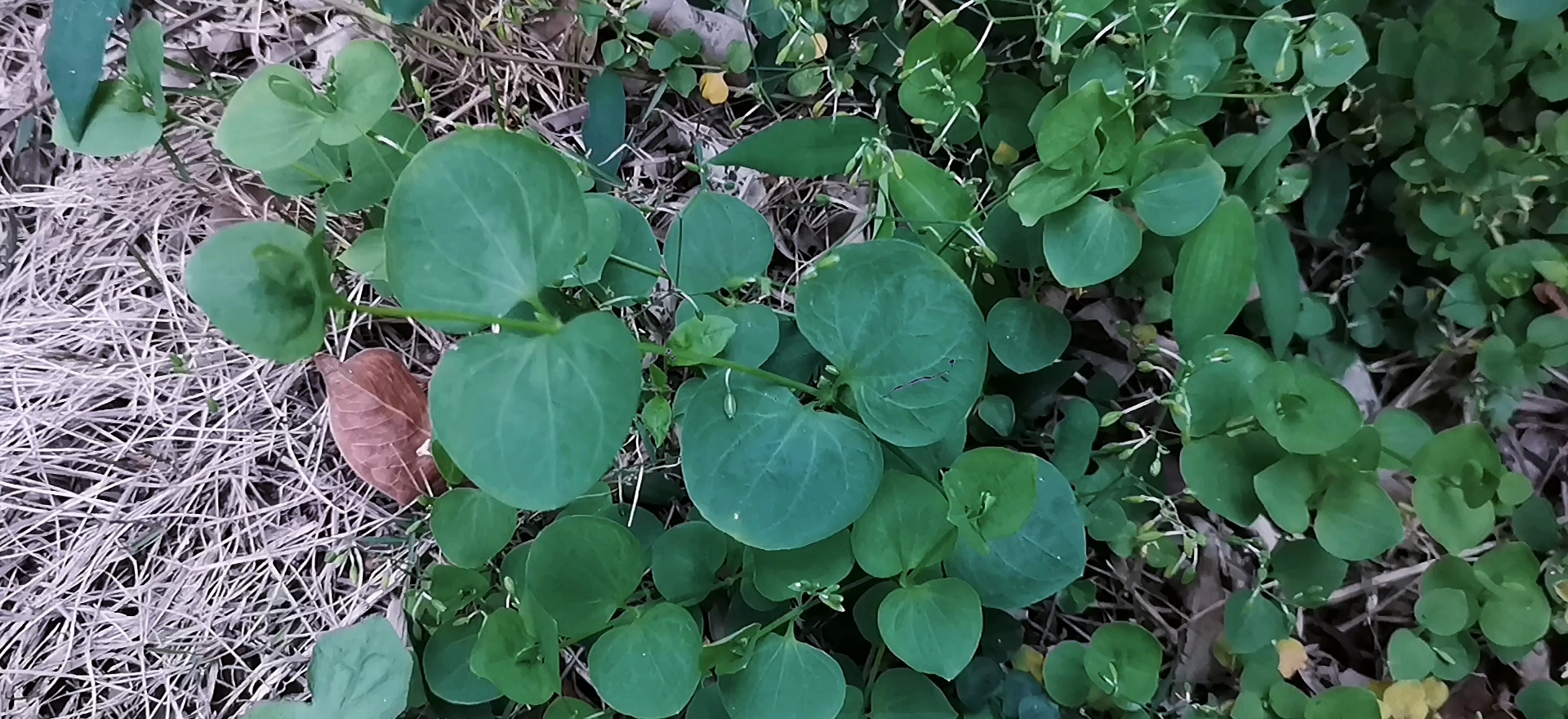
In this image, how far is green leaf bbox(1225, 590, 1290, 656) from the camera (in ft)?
2.97

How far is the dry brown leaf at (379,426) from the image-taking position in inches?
41.4

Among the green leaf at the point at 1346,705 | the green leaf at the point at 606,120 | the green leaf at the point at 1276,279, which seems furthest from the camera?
the green leaf at the point at 606,120

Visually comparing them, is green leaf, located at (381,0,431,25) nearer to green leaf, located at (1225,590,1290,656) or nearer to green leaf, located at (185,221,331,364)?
green leaf, located at (185,221,331,364)

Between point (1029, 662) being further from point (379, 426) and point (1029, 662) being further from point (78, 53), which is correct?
point (78, 53)

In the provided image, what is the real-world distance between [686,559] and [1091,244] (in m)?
0.48

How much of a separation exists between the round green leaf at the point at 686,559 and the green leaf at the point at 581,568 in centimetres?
4

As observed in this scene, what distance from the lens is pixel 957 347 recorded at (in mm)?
757

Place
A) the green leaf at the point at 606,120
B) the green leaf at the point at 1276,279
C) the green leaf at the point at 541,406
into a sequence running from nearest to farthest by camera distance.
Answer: the green leaf at the point at 541,406 < the green leaf at the point at 1276,279 < the green leaf at the point at 606,120

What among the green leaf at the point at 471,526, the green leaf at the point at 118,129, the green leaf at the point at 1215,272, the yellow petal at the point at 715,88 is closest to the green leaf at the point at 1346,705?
the green leaf at the point at 1215,272

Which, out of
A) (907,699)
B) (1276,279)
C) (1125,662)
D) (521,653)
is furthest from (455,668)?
(1276,279)

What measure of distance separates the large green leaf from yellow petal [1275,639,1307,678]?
0.53 meters

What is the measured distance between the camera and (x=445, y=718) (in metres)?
0.97

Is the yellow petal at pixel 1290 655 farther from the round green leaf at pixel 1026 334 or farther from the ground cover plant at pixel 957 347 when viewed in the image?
the round green leaf at pixel 1026 334

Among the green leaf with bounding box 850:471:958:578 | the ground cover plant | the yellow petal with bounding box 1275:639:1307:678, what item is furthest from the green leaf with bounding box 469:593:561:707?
the yellow petal with bounding box 1275:639:1307:678
